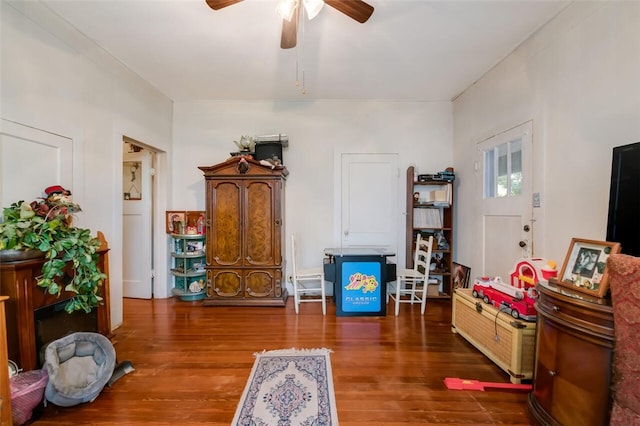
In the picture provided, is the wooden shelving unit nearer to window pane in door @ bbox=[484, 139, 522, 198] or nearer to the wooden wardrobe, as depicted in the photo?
window pane in door @ bbox=[484, 139, 522, 198]

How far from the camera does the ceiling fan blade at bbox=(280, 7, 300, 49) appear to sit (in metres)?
1.75

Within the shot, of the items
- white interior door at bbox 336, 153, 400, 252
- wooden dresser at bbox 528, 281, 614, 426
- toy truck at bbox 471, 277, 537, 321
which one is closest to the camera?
wooden dresser at bbox 528, 281, 614, 426

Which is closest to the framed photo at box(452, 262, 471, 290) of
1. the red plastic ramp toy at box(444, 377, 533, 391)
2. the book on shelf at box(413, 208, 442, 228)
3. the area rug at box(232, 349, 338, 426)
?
the book on shelf at box(413, 208, 442, 228)

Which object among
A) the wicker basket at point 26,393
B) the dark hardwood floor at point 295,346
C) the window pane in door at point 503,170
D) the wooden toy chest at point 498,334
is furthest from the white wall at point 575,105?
the wicker basket at point 26,393

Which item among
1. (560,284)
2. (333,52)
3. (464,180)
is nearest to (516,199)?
(464,180)

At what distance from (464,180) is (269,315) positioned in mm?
2950

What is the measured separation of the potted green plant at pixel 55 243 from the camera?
1.60 meters

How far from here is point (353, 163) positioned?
3.69 metres

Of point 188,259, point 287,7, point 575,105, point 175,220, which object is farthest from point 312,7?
point 188,259

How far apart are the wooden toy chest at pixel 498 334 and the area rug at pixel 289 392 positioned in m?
1.28

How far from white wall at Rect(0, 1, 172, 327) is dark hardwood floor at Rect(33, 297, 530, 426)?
2.96 ft

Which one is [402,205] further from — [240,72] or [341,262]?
[240,72]

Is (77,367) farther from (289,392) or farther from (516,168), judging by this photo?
(516,168)

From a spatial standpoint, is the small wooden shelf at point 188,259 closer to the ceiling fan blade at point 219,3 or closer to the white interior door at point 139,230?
the white interior door at point 139,230
